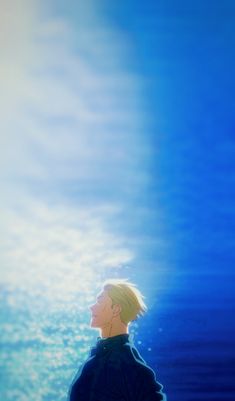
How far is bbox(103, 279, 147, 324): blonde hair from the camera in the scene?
2451 millimetres

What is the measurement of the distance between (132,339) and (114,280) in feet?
1.04

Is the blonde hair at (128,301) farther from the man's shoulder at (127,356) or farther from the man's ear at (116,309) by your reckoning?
the man's shoulder at (127,356)

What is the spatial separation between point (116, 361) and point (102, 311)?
0.93 feet

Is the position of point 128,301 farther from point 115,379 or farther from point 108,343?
point 115,379

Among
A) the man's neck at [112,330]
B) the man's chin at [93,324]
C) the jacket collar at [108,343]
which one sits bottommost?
the jacket collar at [108,343]

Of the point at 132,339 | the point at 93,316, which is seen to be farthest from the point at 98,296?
the point at 132,339

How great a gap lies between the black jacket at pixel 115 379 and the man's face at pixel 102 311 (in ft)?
0.51

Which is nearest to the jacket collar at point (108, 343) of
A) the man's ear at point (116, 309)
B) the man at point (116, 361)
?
the man at point (116, 361)

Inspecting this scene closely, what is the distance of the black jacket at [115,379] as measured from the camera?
7.29 feet

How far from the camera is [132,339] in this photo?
242cm

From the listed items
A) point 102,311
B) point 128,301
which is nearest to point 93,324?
point 102,311

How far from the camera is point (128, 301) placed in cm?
247

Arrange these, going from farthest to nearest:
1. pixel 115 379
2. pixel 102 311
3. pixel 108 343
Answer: pixel 102 311
pixel 108 343
pixel 115 379

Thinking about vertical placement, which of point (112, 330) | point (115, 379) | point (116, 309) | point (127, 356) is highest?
point (116, 309)
